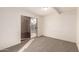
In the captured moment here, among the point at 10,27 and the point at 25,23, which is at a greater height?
the point at 25,23

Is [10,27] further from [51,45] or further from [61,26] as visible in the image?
[61,26]

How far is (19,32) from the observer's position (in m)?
2.61

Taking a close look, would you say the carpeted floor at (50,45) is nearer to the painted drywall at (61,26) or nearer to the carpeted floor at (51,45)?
the carpeted floor at (51,45)

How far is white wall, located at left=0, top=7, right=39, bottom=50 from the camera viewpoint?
2514 millimetres

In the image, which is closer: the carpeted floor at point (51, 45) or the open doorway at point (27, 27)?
the carpeted floor at point (51, 45)

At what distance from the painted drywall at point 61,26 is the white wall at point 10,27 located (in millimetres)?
624

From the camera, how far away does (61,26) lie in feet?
8.76

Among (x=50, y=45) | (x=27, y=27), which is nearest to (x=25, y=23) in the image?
(x=27, y=27)

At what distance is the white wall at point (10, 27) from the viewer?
8.25ft

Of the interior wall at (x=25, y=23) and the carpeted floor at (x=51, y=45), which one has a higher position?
the interior wall at (x=25, y=23)

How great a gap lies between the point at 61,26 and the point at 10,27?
1538mm

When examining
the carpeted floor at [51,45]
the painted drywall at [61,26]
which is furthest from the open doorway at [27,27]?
the painted drywall at [61,26]
